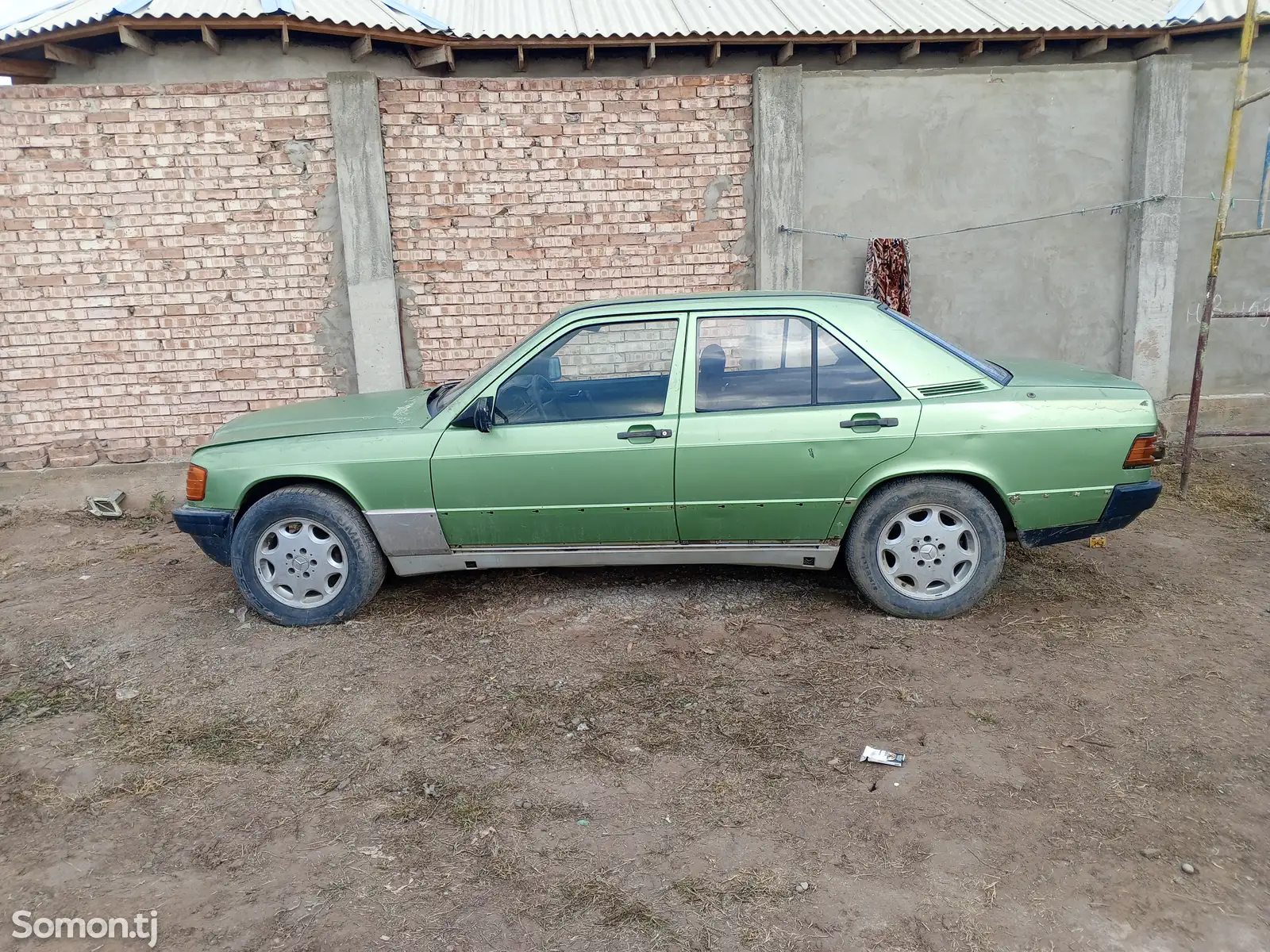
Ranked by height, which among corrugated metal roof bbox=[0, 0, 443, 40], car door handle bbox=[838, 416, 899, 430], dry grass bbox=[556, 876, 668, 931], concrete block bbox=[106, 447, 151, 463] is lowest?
dry grass bbox=[556, 876, 668, 931]

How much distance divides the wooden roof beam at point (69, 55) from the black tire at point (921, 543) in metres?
6.95

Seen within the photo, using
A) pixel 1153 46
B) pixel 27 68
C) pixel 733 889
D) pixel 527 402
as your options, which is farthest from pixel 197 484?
pixel 1153 46

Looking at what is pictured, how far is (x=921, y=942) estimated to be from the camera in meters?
2.36

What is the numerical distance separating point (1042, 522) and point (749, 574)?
1.56 metres

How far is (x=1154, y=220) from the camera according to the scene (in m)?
7.25

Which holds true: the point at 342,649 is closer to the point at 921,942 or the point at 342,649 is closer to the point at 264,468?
the point at 264,468

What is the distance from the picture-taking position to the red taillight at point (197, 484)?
14.5 feet

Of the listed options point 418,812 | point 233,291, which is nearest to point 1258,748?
point 418,812

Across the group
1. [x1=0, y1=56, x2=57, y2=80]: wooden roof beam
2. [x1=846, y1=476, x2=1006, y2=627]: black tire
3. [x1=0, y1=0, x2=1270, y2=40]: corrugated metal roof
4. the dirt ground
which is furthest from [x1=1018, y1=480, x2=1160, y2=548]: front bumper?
[x1=0, y1=56, x2=57, y2=80]: wooden roof beam

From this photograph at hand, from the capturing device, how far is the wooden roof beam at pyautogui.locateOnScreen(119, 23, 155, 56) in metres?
6.56

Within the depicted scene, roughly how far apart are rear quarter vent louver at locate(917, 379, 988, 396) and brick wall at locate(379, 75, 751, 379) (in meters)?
3.30

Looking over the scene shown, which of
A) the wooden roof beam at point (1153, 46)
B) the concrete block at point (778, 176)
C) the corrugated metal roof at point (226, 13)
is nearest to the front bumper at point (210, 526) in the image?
the corrugated metal roof at point (226, 13)

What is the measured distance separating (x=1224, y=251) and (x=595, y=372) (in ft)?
20.1

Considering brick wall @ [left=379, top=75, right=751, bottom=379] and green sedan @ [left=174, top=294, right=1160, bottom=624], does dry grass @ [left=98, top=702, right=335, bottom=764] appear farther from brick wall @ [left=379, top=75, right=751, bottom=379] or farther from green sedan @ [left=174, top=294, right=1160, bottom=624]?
brick wall @ [left=379, top=75, right=751, bottom=379]
